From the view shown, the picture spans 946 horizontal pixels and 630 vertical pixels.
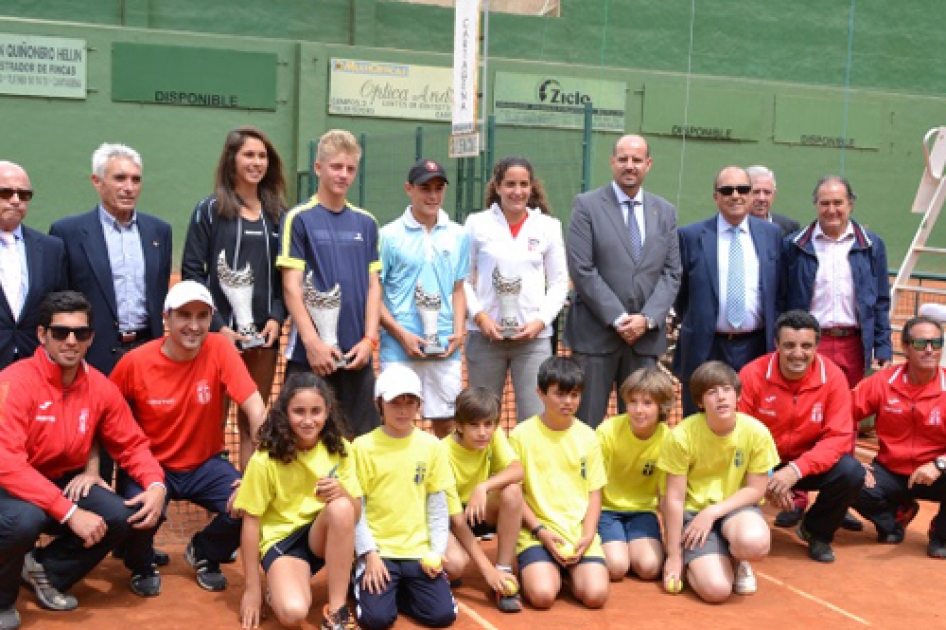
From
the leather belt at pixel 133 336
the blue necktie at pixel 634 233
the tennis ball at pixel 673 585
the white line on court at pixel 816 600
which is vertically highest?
the blue necktie at pixel 634 233

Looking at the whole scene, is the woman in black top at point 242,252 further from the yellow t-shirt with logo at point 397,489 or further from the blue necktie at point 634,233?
the blue necktie at point 634,233

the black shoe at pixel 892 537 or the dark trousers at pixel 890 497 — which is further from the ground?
the dark trousers at pixel 890 497

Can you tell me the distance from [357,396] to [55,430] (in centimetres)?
146

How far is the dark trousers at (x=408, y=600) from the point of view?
479cm

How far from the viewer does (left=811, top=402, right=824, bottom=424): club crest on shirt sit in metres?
6.10

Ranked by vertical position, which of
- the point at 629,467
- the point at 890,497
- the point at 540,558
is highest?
the point at 629,467

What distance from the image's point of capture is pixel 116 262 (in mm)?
5477

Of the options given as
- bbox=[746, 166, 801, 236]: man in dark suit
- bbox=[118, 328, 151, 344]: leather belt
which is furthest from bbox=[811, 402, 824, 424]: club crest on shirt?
bbox=[118, 328, 151, 344]: leather belt

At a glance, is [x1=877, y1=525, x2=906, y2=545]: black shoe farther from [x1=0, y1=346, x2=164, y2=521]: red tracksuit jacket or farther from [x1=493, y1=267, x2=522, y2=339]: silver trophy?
[x1=0, y1=346, x2=164, y2=521]: red tracksuit jacket

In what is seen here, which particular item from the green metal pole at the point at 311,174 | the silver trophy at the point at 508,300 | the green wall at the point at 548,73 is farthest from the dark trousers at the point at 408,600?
the green metal pole at the point at 311,174

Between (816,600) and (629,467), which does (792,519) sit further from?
(629,467)

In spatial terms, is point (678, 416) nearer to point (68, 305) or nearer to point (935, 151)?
point (935, 151)

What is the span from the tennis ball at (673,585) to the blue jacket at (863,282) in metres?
1.96

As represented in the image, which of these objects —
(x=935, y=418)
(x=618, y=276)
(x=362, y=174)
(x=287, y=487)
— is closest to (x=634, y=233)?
(x=618, y=276)
